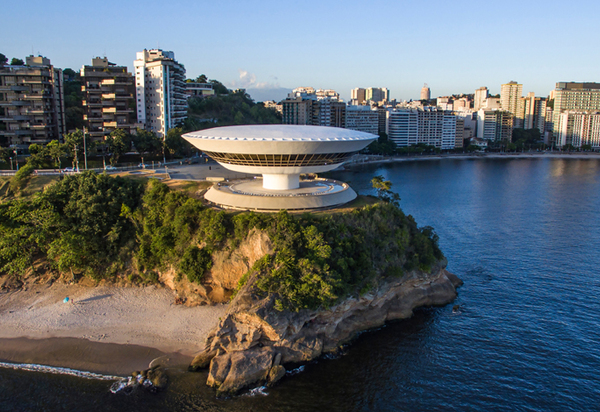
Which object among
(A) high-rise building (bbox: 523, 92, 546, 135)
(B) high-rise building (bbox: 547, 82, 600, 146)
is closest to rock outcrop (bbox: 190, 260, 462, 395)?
(B) high-rise building (bbox: 547, 82, 600, 146)

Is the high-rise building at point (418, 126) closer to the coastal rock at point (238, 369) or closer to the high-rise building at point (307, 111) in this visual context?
the high-rise building at point (307, 111)

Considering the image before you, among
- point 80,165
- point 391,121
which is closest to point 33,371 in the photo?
point 80,165

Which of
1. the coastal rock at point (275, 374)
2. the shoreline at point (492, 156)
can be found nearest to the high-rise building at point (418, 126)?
the shoreline at point (492, 156)

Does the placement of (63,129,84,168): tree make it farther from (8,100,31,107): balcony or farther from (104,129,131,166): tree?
(8,100,31,107): balcony

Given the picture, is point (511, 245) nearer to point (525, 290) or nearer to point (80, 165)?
point (525, 290)

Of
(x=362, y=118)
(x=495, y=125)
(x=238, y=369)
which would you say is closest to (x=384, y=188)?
(x=238, y=369)
